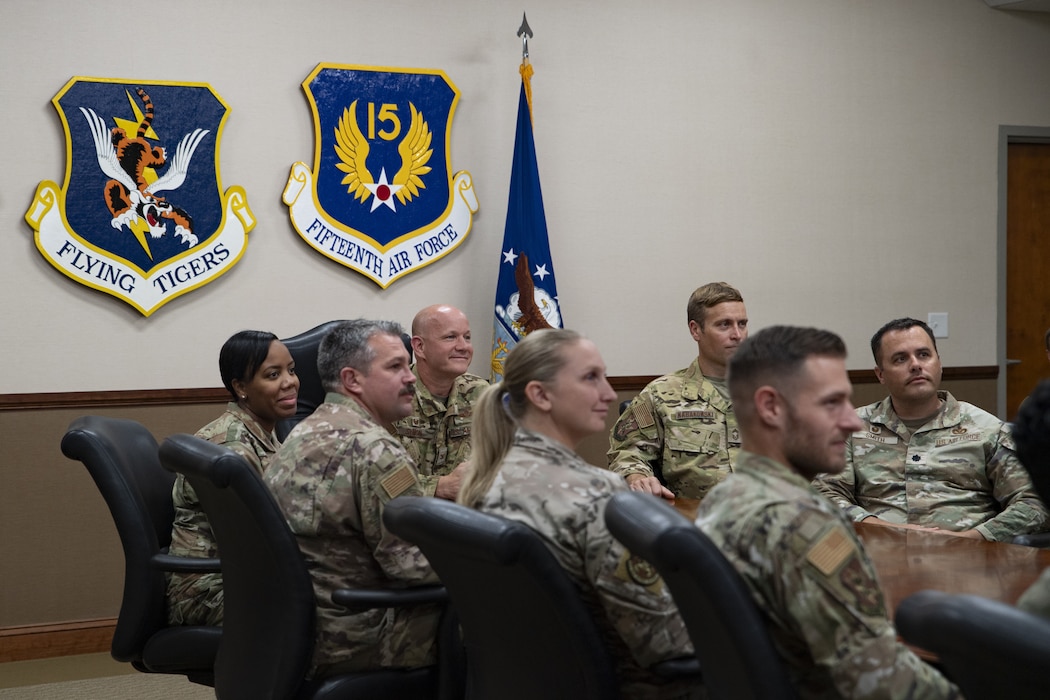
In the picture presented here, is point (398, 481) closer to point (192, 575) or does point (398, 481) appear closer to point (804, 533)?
point (192, 575)

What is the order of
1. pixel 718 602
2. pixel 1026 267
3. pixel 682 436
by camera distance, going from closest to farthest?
pixel 718 602 < pixel 682 436 < pixel 1026 267

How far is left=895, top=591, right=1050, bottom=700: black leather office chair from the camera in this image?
3.66 feet

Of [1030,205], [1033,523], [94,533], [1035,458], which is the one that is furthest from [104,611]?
[1030,205]

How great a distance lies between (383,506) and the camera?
2.49 meters

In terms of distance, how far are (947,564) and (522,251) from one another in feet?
10.2

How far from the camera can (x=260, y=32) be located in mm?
4969

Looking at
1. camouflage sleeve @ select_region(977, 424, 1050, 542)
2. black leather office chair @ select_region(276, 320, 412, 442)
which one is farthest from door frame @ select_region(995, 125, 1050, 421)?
black leather office chair @ select_region(276, 320, 412, 442)

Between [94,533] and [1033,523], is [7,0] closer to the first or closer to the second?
[94,533]

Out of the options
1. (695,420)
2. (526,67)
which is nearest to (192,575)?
(695,420)

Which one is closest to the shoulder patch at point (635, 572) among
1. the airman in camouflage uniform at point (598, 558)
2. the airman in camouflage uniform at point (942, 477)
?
the airman in camouflage uniform at point (598, 558)

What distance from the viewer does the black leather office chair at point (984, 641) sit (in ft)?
3.66

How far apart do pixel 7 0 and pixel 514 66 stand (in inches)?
85.5

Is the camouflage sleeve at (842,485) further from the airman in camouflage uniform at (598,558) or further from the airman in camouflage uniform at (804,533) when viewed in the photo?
the airman in camouflage uniform at (804,533)

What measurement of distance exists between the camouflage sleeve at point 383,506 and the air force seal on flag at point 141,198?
2.59 m
